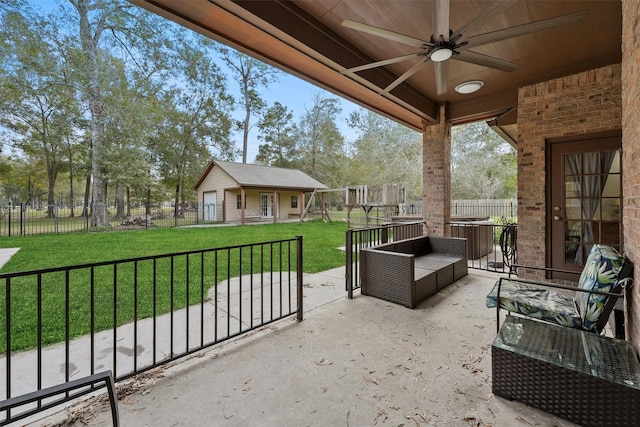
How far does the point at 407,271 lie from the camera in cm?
333

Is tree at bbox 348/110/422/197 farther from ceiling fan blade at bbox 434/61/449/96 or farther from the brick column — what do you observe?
ceiling fan blade at bbox 434/61/449/96

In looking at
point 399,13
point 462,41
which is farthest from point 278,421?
point 399,13

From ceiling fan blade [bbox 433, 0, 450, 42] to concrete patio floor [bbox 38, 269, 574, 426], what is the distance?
2.78 m

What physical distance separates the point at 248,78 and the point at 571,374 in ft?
87.1

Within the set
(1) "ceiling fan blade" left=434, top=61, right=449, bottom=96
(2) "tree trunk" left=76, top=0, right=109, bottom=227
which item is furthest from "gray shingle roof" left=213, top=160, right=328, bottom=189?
(1) "ceiling fan blade" left=434, top=61, right=449, bottom=96

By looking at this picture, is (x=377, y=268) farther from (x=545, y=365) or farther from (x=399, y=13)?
(x=399, y=13)

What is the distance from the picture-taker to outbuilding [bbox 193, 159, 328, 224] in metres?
16.3

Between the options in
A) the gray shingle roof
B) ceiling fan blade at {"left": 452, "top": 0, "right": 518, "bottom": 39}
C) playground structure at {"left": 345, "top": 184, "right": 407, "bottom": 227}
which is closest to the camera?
ceiling fan blade at {"left": 452, "top": 0, "right": 518, "bottom": 39}

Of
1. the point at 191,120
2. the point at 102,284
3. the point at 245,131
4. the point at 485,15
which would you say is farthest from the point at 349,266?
the point at 245,131

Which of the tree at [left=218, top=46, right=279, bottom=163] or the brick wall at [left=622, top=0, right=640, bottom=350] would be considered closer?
the brick wall at [left=622, top=0, right=640, bottom=350]

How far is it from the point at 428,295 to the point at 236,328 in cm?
241

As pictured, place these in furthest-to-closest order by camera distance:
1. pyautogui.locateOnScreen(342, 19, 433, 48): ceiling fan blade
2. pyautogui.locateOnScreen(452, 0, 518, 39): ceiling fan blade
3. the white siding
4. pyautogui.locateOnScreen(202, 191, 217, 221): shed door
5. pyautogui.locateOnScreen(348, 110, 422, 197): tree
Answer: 1. pyautogui.locateOnScreen(348, 110, 422, 197): tree
2. pyautogui.locateOnScreen(202, 191, 217, 221): shed door
3. the white siding
4. pyautogui.locateOnScreen(342, 19, 433, 48): ceiling fan blade
5. pyautogui.locateOnScreen(452, 0, 518, 39): ceiling fan blade

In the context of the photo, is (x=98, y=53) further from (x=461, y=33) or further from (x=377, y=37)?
(x=461, y=33)

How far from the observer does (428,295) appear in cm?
367
